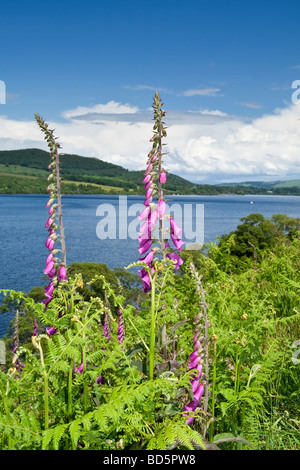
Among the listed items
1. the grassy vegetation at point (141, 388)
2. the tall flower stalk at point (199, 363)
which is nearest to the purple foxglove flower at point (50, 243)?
the grassy vegetation at point (141, 388)

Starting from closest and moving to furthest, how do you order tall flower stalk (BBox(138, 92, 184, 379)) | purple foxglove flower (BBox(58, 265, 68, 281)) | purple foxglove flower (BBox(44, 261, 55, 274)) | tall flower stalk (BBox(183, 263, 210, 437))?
tall flower stalk (BBox(183, 263, 210, 437)) < tall flower stalk (BBox(138, 92, 184, 379)) < purple foxglove flower (BBox(58, 265, 68, 281)) < purple foxglove flower (BBox(44, 261, 55, 274))

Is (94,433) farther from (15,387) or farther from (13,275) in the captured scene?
(13,275)

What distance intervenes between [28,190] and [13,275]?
464 feet

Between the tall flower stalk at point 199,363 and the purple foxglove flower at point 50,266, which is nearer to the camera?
the tall flower stalk at point 199,363

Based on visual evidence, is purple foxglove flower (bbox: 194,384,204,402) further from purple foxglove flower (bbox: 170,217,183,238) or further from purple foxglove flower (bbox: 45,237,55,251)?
purple foxglove flower (bbox: 45,237,55,251)

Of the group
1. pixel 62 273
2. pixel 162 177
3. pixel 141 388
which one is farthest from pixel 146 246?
pixel 141 388

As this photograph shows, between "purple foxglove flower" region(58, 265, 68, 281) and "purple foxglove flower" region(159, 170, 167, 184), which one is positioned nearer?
"purple foxglove flower" region(159, 170, 167, 184)

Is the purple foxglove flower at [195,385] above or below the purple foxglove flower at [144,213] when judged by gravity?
below

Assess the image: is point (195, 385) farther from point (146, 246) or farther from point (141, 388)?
point (146, 246)

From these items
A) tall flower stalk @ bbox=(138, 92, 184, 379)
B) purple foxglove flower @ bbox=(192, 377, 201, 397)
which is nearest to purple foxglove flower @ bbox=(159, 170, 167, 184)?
tall flower stalk @ bbox=(138, 92, 184, 379)

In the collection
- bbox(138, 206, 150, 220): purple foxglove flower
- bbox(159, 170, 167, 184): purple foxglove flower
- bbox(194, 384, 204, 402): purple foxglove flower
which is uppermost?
bbox(159, 170, 167, 184): purple foxglove flower

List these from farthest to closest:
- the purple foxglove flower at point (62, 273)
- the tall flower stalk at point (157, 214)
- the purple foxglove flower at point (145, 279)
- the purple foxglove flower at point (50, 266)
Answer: the purple foxglove flower at point (50, 266) → the purple foxglove flower at point (62, 273) → the tall flower stalk at point (157, 214) → the purple foxglove flower at point (145, 279)

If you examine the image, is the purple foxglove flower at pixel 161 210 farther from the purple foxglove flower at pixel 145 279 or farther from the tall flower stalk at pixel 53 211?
the tall flower stalk at pixel 53 211

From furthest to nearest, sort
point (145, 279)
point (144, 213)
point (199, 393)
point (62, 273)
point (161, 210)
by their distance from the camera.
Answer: point (62, 273) → point (144, 213) → point (161, 210) → point (145, 279) → point (199, 393)
